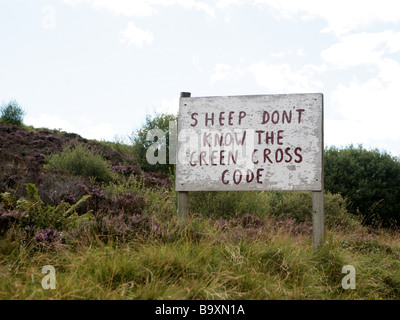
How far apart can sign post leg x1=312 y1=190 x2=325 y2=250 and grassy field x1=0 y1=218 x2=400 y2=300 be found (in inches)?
11.7

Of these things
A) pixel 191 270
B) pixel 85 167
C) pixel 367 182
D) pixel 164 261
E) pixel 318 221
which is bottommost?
pixel 191 270

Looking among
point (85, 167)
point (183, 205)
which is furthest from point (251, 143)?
point (85, 167)

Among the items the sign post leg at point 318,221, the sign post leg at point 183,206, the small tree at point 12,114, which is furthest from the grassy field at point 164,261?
the small tree at point 12,114

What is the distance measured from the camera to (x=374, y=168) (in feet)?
45.2

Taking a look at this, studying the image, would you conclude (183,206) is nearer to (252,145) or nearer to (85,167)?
(252,145)

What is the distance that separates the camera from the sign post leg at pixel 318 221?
5.95 meters

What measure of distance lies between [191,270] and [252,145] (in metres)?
2.67

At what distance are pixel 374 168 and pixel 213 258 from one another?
11.0m

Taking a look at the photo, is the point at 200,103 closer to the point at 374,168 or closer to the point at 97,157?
the point at 97,157

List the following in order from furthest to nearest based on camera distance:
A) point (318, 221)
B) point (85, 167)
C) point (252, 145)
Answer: point (85, 167) → point (252, 145) → point (318, 221)

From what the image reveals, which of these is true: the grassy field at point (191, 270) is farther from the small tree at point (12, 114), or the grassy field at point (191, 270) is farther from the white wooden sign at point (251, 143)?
the small tree at point (12, 114)

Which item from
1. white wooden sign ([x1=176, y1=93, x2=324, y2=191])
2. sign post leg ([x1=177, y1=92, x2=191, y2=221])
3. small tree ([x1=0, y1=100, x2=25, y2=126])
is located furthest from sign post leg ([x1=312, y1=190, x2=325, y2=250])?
small tree ([x1=0, y1=100, x2=25, y2=126])

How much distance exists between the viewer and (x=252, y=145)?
6301 millimetres
